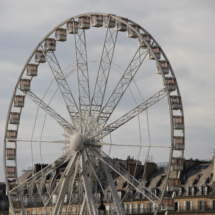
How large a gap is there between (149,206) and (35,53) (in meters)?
36.1

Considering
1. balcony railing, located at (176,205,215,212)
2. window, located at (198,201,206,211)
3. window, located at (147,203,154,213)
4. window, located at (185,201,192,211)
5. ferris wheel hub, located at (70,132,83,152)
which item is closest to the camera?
ferris wheel hub, located at (70,132,83,152)

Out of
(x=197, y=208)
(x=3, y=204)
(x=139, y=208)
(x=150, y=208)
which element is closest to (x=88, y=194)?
(x=197, y=208)

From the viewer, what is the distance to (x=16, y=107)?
65.7m

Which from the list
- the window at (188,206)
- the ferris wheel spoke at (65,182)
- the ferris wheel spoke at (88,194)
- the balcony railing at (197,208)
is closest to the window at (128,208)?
the balcony railing at (197,208)

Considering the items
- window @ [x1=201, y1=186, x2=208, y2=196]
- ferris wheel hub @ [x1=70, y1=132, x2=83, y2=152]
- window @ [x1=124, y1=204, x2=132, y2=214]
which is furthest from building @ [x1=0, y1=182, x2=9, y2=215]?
ferris wheel hub @ [x1=70, y1=132, x2=83, y2=152]

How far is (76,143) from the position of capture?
5759cm

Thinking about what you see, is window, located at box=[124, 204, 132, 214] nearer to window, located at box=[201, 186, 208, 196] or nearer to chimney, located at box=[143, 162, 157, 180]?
chimney, located at box=[143, 162, 157, 180]

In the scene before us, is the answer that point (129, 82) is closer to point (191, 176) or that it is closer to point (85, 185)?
point (85, 185)

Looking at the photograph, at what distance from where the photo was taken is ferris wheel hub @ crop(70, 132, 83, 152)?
5756cm

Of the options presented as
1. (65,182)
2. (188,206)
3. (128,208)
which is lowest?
(128,208)

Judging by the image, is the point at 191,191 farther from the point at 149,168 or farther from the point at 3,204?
the point at 3,204

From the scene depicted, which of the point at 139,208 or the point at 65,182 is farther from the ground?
the point at 65,182

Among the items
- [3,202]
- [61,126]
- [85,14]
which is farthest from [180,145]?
[3,202]

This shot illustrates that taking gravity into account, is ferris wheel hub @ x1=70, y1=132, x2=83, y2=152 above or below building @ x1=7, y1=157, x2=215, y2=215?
above
